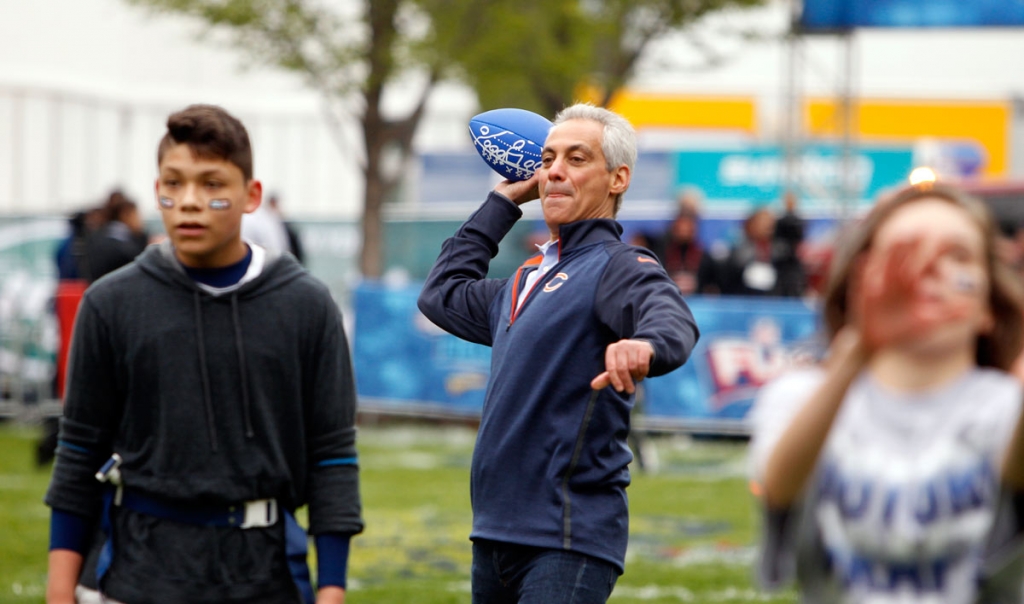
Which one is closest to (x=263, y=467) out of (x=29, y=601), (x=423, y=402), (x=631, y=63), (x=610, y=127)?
(x=610, y=127)

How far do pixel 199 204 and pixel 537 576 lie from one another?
1.26 m

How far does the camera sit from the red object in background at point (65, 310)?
12.9 m

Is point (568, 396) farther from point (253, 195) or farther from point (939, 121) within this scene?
point (939, 121)

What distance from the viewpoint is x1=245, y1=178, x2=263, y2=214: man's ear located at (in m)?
3.59

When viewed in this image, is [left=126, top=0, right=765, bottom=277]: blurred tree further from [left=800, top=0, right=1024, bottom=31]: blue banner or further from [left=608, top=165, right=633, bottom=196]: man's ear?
[left=608, top=165, right=633, bottom=196]: man's ear

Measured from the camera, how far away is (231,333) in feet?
11.4

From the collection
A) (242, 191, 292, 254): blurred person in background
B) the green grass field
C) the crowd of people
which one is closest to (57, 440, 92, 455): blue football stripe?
the green grass field

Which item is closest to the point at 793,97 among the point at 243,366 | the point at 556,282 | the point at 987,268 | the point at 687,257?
the point at 687,257

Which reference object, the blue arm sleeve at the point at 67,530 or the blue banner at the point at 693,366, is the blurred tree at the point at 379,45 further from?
the blue arm sleeve at the point at 67,530

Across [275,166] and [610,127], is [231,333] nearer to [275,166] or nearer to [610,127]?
[610,127]

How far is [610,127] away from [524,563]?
125 centimetres

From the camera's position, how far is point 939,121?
27531 mm

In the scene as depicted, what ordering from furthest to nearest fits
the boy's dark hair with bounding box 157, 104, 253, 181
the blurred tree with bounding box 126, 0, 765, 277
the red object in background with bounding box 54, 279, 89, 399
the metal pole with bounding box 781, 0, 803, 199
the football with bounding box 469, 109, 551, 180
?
the blurred tree with bounding box 126, 0, 765, 277 → the metal pole with bounding box 781, 0, 803, 199 → the red object in background with bounding box 54, 279, 89, 399 → the football with bounding box 469, 109, 551, 180 → the boy's dark hair with bounding box 157, 104, 253, 181

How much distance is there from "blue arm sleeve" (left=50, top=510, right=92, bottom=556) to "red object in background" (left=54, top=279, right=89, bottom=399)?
9514mm
